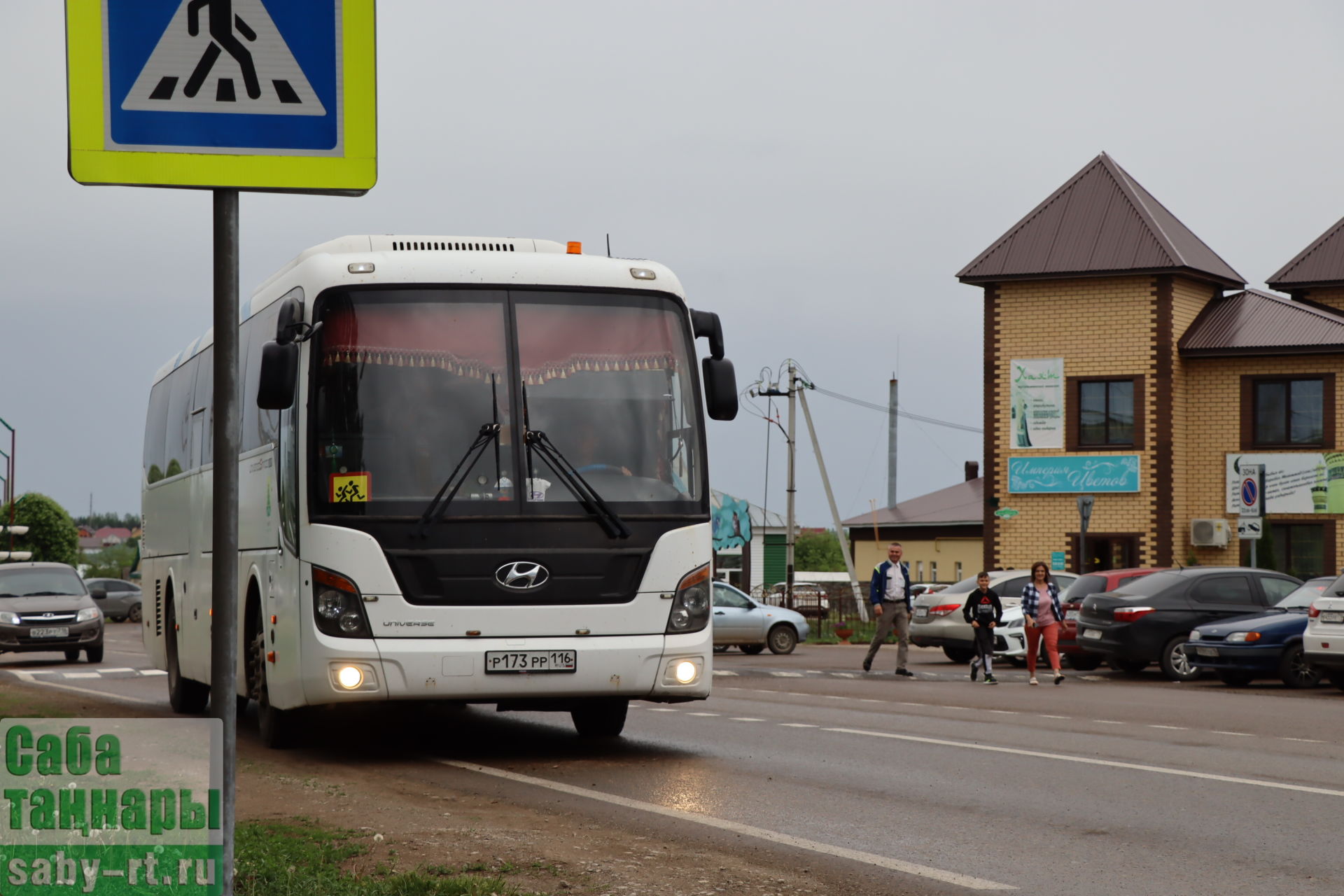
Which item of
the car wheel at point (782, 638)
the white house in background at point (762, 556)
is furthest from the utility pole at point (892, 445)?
the car wheel at point (782, 638)

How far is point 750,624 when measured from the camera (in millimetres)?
31984

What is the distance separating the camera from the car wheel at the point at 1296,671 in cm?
2252

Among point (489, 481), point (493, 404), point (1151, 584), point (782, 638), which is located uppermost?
point (493, 404)

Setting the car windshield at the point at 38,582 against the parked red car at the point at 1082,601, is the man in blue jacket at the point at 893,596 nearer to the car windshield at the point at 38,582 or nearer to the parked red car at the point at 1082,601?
the parked red car at the point at 1082,601

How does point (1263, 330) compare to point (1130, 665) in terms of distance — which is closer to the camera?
point (1130, 665)

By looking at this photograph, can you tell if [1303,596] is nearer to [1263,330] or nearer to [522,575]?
[522,575]

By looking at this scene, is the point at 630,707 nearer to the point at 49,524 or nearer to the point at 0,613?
the point at 0,613

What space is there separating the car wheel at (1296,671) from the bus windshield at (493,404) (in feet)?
44.7

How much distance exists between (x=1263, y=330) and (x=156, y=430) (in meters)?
31.1

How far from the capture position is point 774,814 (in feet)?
30.2

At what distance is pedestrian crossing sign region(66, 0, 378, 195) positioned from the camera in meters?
4.33

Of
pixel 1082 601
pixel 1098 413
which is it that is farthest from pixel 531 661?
pixel 1098 413

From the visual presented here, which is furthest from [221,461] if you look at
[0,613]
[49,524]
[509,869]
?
[49,524]

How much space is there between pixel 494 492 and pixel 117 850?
199 inches
